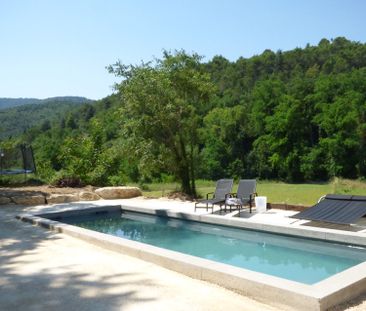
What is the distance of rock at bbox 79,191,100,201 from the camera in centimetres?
1215

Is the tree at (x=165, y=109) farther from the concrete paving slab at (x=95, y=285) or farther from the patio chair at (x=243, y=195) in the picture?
the concrete paving slab at (x=95, y=285)

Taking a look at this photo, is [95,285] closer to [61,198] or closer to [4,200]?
[4,200]

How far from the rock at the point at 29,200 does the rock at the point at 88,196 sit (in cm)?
117

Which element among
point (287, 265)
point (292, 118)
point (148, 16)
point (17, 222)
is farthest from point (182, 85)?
point (292, 118)

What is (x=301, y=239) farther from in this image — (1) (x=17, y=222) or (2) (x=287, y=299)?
(1) (x=17, y=222)

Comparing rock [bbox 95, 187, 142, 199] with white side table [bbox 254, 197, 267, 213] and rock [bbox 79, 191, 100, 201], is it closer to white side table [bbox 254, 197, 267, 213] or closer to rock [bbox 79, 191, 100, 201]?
rock [bbox 79, 191, 100, 201]

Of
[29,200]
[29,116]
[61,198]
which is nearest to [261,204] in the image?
[61,198]

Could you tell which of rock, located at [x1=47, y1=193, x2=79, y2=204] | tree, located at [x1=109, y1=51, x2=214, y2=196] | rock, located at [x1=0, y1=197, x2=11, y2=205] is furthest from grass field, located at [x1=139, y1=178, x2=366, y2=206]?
rock, located at [x1=0, y1=197, x2=11, y2=205]

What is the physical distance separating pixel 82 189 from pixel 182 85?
4.60 meters

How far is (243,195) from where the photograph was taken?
30.4 feet

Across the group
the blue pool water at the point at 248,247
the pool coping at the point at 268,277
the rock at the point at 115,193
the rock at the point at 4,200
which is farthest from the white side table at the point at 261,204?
the rock at the point at 4,200

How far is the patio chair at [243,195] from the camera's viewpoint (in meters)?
8.79

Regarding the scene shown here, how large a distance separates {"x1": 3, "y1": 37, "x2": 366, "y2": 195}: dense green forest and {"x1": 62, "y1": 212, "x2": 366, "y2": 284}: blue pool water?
11.2 feet

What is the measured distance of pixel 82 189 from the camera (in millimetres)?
13047
